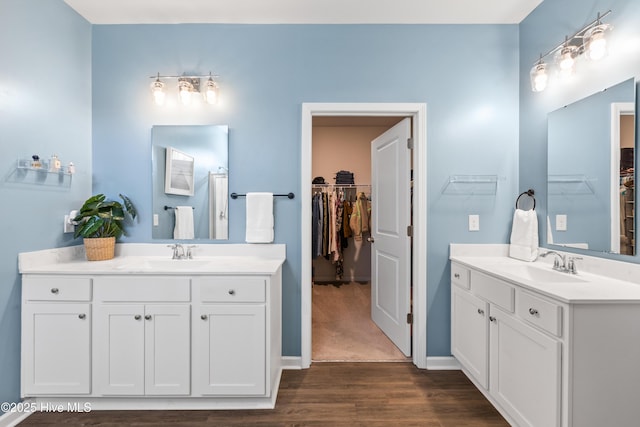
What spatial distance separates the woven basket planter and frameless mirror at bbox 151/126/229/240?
0.31 m

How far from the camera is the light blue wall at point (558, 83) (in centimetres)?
160

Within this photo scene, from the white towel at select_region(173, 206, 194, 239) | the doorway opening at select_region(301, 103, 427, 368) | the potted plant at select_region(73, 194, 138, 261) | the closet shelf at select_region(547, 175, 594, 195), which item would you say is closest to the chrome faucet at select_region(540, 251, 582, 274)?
the closet shelf at select_region(547, 175, 594, 195)

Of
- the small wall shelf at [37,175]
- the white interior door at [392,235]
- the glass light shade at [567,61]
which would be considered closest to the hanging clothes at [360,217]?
the white interior door at [392,235]

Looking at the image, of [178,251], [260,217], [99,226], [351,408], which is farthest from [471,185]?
[99,226]

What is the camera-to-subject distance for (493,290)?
185cm

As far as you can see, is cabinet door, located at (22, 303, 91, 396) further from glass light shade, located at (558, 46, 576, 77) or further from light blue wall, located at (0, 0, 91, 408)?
glass light shade, located at (558, 46, 576, 77)

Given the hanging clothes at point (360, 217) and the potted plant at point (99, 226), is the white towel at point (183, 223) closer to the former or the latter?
the potted plant at point (99, 226)

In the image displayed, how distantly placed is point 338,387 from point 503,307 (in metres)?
1.22

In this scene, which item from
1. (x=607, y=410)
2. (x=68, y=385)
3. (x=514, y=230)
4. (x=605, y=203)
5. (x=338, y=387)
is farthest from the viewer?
(x=514, y=230)

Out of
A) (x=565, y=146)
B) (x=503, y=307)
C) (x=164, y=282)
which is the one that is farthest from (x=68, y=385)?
(x=565, y=146)

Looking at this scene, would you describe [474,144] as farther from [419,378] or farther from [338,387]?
[338,387]

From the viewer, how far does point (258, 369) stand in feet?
6.20

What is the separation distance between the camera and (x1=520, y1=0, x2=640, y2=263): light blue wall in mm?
1600

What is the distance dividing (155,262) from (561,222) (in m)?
2.86
